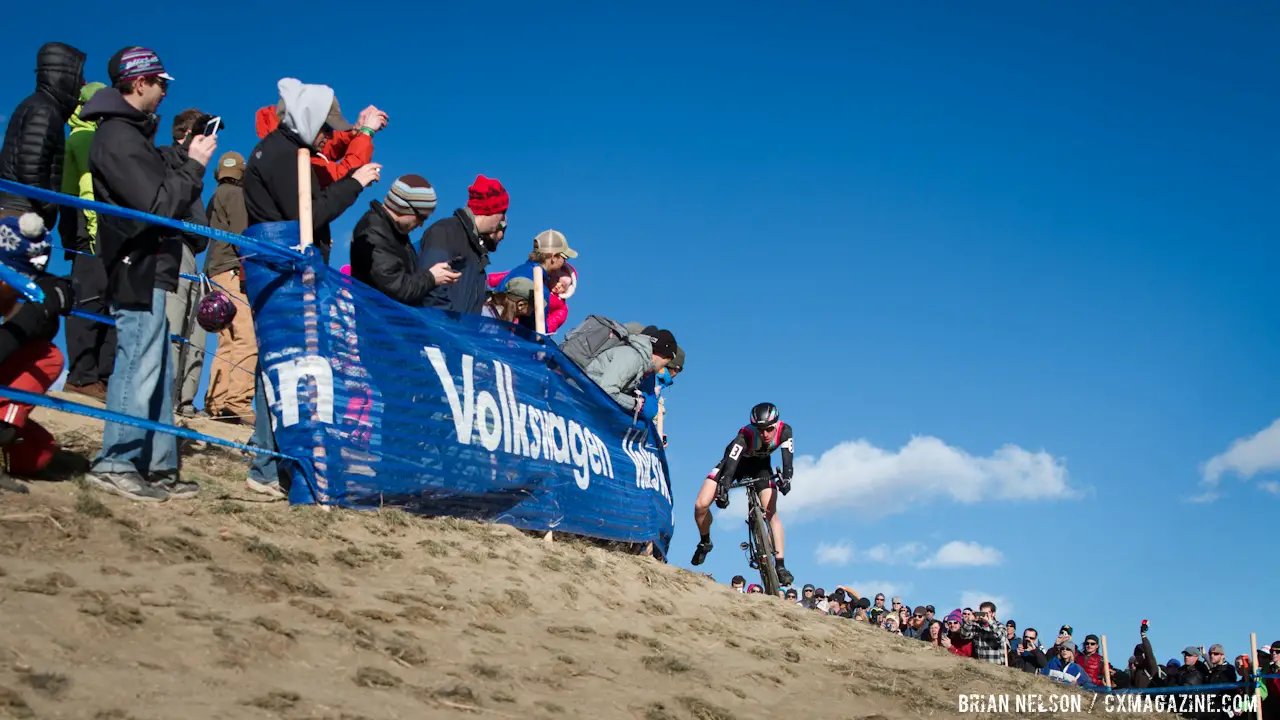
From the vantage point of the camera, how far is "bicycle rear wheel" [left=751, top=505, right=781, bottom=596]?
41.5ft

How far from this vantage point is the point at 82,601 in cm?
479

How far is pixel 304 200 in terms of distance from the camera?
24.2ft

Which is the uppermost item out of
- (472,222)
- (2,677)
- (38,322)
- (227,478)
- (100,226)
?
(472,222)

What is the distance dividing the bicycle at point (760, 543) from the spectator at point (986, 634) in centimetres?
256

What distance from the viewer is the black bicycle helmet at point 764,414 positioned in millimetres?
13000

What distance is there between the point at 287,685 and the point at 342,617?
0.86m

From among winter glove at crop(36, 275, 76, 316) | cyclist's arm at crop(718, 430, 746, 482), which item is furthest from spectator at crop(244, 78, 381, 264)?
cyclist's arm at crop(718, 430, 746, 482)

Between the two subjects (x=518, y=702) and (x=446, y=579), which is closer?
(x=518, y=702)

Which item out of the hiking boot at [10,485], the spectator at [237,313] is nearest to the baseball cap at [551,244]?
the spectator at [237,313]

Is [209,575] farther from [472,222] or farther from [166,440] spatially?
[472,222]

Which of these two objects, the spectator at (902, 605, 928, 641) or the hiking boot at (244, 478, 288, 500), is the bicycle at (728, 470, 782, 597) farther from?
the hiking boot at (244, 478, 288, 500)

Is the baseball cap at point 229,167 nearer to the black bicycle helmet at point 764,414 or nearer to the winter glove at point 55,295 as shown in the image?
the winter glove at point 55,295

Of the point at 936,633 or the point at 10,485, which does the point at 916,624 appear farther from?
the point at 10,485

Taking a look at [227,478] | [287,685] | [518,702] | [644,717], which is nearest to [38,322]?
[227,478]
